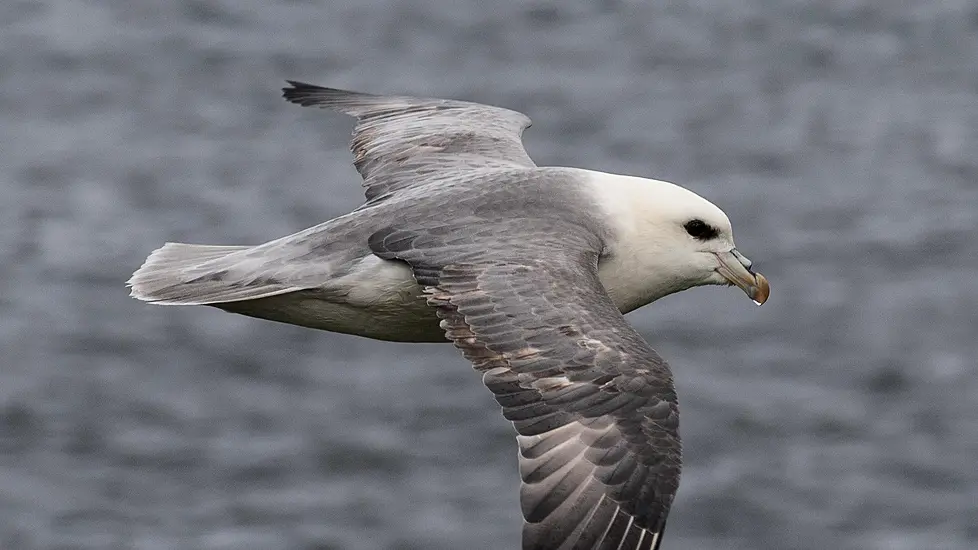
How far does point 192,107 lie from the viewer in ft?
64.6

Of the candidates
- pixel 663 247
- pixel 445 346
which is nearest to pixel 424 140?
pixel 663 247

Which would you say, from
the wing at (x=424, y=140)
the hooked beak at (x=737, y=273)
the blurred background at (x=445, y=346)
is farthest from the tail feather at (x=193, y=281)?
the blurred background at (x=445, y=346)

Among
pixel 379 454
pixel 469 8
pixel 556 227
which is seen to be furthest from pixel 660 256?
pixel 469 8

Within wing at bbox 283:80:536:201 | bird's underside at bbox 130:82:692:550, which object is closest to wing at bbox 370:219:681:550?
bird's underside at bbox 130:82:692:550

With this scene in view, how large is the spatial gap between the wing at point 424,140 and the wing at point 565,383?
148 cm

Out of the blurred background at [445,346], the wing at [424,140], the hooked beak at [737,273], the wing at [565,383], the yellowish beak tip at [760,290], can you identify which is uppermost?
the blurred background at [445,346]

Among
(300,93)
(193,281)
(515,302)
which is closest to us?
(515,302)

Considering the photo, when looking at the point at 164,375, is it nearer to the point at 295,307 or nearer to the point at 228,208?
the point at 228,208

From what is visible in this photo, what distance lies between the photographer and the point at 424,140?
8750mm

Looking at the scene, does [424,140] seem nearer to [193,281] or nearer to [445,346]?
[193,281]

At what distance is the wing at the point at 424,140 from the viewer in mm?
8406

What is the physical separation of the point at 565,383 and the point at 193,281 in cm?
188

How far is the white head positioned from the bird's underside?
0.50 ft

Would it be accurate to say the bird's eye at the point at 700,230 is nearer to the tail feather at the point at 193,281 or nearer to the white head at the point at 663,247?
the white head at the point at 663,247
